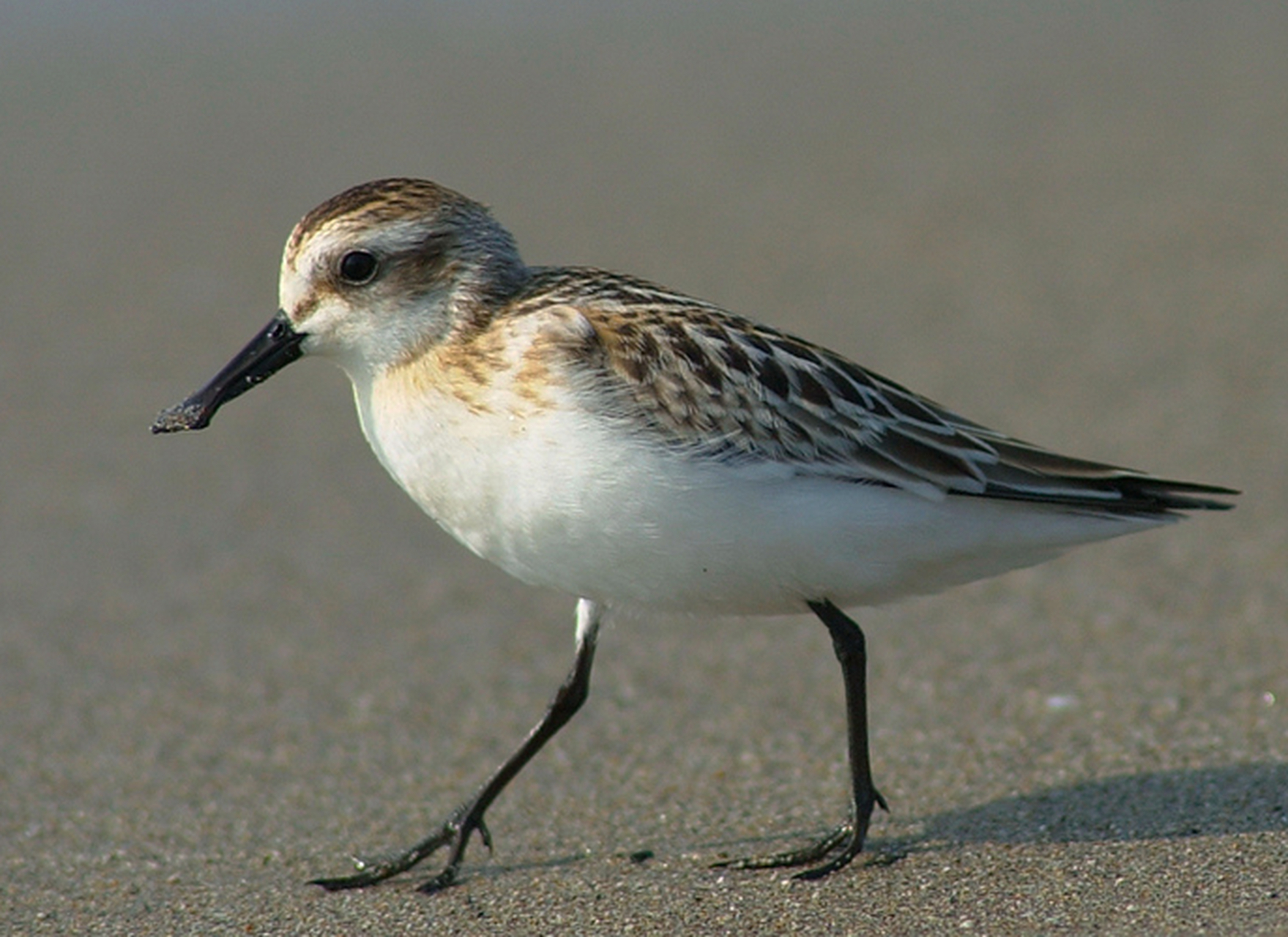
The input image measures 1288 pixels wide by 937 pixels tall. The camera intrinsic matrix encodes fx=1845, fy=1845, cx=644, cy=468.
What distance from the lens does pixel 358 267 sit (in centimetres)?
439

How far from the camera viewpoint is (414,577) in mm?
6879

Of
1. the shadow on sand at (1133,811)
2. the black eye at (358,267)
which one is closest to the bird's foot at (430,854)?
the shadow on sand at (1133,811)

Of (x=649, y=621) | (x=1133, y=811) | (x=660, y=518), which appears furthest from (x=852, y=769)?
(x=649, y=621)

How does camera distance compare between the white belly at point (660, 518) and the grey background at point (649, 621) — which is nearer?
the white belly at point (660, 518)

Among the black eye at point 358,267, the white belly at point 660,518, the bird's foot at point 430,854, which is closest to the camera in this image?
the white belly at point 660,518

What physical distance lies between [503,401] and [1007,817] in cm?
171

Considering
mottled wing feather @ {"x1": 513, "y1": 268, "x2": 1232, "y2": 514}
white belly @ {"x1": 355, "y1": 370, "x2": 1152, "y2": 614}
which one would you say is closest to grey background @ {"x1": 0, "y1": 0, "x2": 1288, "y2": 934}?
white belly @ {"x1": 355, "y1": 370, "x2": 1152, "y2": 614}

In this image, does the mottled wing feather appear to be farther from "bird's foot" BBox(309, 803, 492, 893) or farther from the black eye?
"bird's foot" BBox(309, 803, 492, 893)

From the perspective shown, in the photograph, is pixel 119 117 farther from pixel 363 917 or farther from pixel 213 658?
pixel 363 917

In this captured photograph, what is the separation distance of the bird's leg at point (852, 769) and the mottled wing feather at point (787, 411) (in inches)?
17.1

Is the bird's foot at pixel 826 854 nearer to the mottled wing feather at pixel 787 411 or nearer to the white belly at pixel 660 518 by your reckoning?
the white belly at pixel 660 518

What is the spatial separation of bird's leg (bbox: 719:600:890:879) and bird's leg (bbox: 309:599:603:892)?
2.01ft

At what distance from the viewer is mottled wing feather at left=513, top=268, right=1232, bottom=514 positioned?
4.21 meters

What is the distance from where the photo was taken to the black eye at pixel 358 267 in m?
4.38
